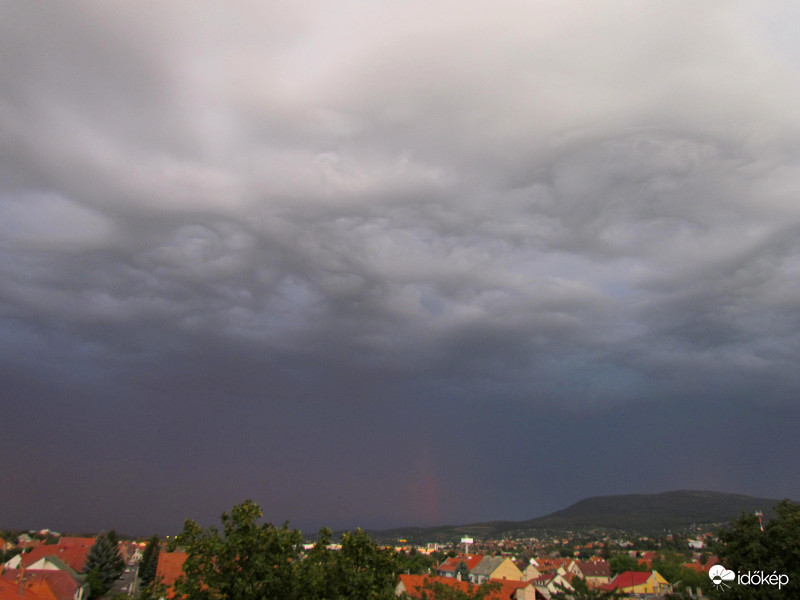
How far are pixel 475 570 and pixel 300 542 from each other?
319 ft

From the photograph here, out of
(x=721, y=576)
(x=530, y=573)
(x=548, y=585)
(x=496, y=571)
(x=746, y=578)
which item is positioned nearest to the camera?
(x=746, y=578)

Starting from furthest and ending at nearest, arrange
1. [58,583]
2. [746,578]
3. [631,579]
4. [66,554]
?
[631,579]
[66,554]
[58,583]
[746,578]

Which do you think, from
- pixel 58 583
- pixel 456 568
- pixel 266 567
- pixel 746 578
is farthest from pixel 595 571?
pixel 266 567

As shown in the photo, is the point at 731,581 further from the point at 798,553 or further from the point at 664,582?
the point at 664,582

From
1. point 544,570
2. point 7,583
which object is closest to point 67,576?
point 7,583

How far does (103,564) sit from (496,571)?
205ft

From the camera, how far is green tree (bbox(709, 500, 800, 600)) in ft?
93.4

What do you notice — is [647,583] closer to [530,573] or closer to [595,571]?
[530,573]

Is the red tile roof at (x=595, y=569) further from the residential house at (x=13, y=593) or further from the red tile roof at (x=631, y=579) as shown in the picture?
the residential house at (x=13, y=593)

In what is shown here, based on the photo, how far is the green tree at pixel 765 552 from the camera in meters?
28.5

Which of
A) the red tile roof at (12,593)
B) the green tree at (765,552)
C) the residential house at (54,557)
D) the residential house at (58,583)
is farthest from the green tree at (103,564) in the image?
the green tree at (765,552)

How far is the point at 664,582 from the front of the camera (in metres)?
100

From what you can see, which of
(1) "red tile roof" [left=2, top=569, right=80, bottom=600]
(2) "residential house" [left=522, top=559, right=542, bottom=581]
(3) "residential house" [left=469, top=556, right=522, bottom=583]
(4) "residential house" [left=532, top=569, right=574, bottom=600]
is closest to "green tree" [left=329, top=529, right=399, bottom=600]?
(1) "red tile roof" [left=2, top=569, right=80, bottom=600]

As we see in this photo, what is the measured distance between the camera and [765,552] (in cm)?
3025
